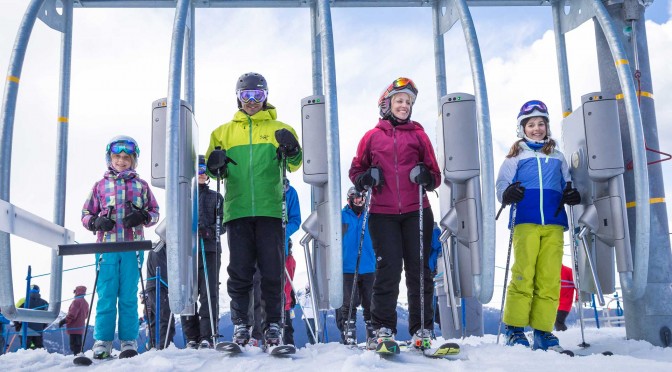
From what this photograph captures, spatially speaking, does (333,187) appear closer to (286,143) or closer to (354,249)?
(286,143)

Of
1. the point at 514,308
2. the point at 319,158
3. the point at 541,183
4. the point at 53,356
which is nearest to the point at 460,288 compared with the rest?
the point at 514,308

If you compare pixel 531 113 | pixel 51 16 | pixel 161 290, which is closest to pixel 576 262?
pixel 531 113

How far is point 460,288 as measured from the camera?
509 cm

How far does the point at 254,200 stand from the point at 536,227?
7.10 ft

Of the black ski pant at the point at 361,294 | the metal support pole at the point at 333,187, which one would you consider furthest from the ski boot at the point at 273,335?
the black ski pant at the point at 361,294


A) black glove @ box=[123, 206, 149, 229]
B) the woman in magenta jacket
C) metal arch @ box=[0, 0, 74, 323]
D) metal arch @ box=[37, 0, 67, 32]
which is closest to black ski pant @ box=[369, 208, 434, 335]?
the woman in magenta jacket

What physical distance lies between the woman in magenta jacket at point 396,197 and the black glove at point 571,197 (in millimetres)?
1023

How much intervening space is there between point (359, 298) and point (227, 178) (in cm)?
300

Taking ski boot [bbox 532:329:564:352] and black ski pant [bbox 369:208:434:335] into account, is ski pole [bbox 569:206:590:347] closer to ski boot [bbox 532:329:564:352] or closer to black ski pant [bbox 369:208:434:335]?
ski boot [bbox 532:329:564:352]

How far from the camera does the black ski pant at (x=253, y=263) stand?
14.5 feet

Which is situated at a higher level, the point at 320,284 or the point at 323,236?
the point at 323,236

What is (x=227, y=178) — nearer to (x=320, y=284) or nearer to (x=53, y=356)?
(x=320, y=284)

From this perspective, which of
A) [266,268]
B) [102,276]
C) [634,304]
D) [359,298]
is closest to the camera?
[266,268]

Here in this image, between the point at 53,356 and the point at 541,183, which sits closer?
the point at 53,356
